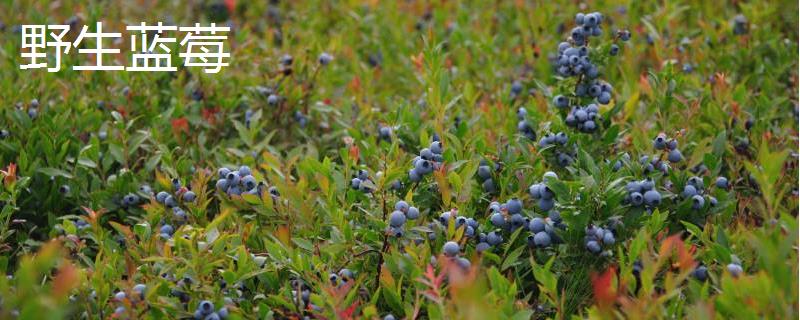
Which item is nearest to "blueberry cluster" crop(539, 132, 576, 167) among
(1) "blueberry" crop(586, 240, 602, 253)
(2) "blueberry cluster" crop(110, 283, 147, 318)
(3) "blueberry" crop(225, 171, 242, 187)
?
(1) "blueberry" crop(586, 240, 602, 253)

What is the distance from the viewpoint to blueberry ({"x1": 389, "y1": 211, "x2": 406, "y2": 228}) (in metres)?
2.42

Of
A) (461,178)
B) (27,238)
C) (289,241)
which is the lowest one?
(27,238)

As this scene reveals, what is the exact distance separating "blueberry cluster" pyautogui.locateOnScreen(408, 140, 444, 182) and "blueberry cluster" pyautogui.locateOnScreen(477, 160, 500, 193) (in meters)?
0.16

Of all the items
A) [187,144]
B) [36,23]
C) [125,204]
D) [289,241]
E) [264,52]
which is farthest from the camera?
[36,23]

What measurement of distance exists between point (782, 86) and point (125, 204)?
2.72 meters

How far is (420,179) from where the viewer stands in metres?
2.70

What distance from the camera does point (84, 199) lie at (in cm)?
321

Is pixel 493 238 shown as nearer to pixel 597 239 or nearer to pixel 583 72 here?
pixel 597 239

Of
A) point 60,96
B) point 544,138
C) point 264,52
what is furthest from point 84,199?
point 544,138

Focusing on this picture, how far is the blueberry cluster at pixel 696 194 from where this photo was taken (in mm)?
2680

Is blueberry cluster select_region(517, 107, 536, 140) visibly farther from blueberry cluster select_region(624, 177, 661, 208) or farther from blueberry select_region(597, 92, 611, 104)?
blueberry cluster select_region(624, 177, 661, 208)

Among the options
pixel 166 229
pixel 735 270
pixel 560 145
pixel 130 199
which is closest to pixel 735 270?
pixel 735 270

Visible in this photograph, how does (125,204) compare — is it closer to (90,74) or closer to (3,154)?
(3,154)

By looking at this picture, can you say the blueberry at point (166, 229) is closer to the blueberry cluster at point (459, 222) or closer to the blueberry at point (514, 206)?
the blueberry cluster at point (459, 222)
